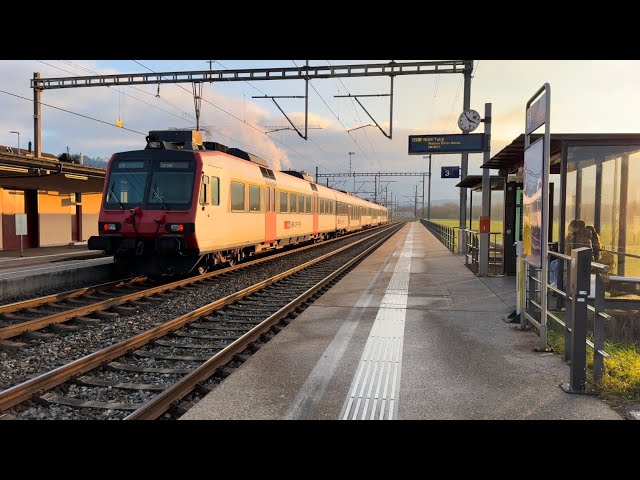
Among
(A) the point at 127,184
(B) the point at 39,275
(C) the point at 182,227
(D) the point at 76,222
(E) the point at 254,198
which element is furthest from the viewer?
(D) the point at 76,222

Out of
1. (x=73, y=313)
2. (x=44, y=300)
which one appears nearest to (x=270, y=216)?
(x=44, y=300)

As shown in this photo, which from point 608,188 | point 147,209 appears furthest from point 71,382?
point 608,188

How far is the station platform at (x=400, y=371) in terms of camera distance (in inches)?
160

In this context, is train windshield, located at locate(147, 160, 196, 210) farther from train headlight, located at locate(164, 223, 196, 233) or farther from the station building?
the station building

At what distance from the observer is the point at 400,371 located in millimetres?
5129

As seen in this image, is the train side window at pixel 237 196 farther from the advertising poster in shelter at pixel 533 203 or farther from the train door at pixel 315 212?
the train door at pixel 315 212

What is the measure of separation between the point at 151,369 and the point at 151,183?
679 cm

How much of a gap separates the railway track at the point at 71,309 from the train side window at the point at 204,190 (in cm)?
175

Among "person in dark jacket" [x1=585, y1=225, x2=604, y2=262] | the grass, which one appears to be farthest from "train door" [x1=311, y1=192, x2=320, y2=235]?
the grass

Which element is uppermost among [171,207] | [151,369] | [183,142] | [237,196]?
[183,142]

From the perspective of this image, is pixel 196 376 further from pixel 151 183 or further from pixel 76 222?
pixel 76 222

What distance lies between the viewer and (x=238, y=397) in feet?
14.3
